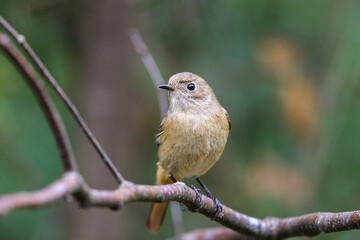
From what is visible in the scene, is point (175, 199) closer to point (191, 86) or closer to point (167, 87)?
point (167, 87)

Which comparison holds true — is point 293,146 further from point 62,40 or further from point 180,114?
point 62,40

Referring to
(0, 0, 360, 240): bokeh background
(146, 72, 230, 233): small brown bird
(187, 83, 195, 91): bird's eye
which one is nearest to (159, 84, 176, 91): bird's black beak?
(146, 72, 230, 233): small brown bird

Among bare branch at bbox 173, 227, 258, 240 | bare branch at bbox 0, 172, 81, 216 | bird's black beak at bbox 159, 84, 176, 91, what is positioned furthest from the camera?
bird's black beak at bbox 159, 84, 176, 91

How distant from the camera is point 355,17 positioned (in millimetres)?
5758

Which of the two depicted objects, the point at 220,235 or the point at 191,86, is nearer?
the point at 220,235

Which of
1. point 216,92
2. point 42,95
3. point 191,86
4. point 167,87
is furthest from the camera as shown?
point 216,92

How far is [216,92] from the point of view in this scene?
20.6 feet

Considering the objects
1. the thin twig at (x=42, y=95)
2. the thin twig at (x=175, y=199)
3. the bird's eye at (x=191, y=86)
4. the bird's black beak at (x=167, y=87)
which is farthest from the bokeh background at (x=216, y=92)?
Result: the thin twig at (x=42, y=95)

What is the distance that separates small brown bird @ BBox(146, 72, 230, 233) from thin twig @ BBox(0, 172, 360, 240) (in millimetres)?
442

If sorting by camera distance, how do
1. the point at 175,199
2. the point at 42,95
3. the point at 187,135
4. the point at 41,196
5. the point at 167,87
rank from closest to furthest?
the point at 41,196
the point at 42,95
the point at 175,199
the point at 187,135
the point at 167,87

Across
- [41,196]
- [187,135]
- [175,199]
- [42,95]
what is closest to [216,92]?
[187,135]

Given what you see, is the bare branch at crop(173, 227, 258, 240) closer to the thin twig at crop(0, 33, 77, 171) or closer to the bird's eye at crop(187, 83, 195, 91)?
the bird's eye at crop(187, 83, 195, 91)

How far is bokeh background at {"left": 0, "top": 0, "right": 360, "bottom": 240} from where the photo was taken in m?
5.66

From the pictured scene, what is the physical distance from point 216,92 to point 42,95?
16.2 feet
